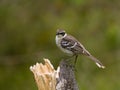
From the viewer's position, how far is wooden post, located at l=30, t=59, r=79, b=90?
5.57 m

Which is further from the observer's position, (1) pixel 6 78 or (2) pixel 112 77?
(1) pixel 6 78

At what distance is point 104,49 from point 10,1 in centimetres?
279

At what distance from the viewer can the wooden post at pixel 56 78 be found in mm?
5566

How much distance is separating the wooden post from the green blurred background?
9.78m

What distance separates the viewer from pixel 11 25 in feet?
55.8

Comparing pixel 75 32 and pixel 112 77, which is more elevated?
pixel 75 32

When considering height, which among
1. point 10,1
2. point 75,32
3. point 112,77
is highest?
point 10,1

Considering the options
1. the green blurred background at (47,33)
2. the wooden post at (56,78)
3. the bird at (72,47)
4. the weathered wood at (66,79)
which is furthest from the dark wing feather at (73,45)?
the green blurred background at (47,33)

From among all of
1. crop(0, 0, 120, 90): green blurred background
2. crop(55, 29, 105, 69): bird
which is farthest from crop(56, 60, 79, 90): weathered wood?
crop(0, 0, 120, 90): green blurred background

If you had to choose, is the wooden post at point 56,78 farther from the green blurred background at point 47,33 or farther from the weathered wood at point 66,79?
the green blurred background at point 47,33

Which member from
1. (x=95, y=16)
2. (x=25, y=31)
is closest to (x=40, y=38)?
(x=25, y=31)

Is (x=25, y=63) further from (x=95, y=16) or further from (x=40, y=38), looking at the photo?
(x=95, y=16)

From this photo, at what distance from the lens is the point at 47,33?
1691cm

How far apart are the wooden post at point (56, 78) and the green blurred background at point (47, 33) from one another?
9782 mm
